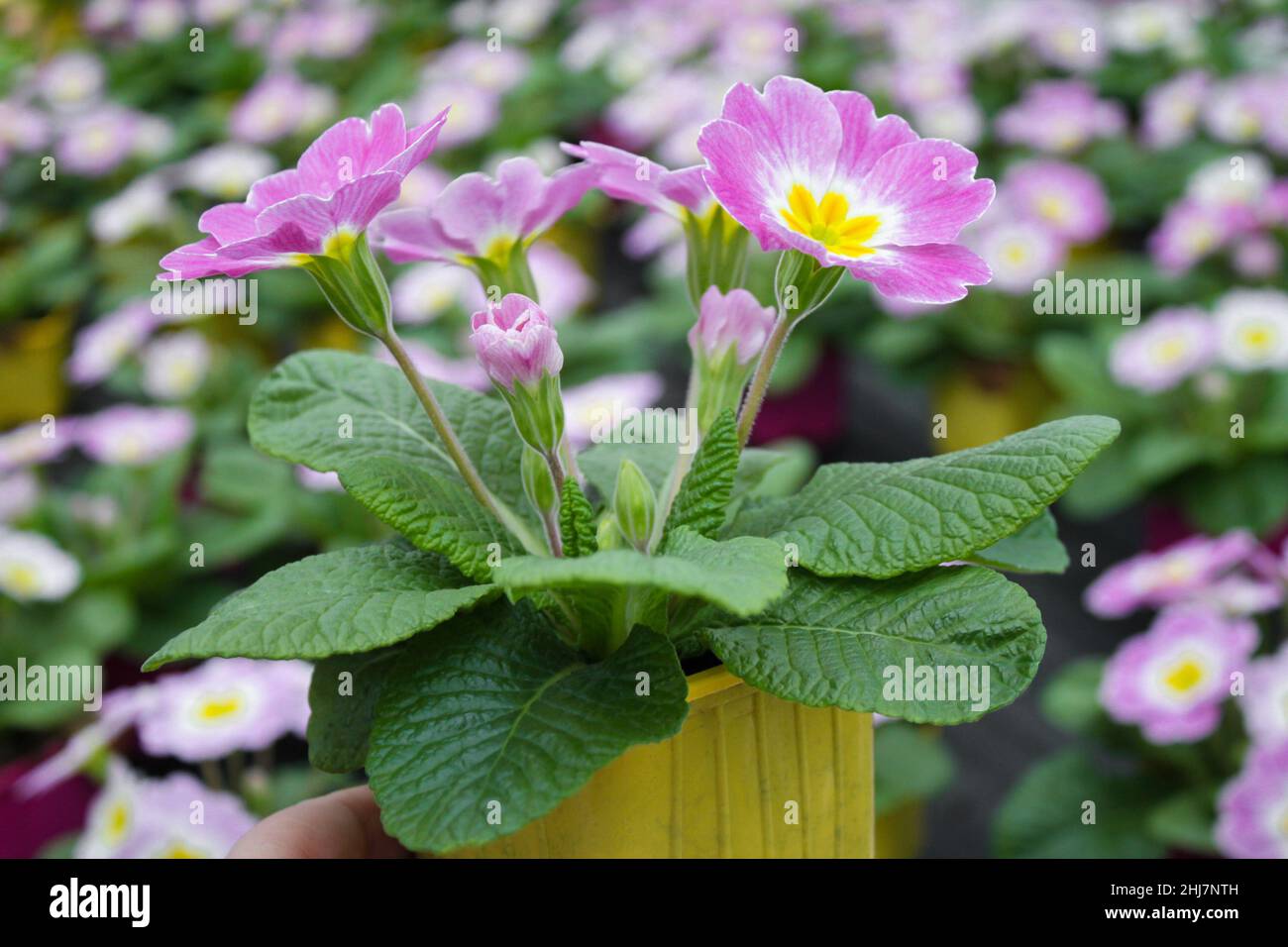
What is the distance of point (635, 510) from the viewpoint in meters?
0.68

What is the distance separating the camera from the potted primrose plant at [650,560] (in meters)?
0.60

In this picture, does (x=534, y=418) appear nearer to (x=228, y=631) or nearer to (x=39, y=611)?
(x=228, y=631)

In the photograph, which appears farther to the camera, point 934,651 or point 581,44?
point 581,44

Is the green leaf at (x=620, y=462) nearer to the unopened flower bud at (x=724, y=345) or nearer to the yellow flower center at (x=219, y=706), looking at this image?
the unopened flower bud at (x=724, y=345)

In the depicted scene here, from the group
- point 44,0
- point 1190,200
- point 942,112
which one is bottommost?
point 1190,200

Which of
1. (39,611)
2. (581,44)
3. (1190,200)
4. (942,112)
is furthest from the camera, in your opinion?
(581,44)

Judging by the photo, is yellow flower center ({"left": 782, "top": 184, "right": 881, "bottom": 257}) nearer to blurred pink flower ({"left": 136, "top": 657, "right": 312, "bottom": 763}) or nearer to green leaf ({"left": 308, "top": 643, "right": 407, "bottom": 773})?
green leaf ({"left": 308, "top": 643, "right": 407, "bottom": 773})

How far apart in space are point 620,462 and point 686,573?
11.4 inches

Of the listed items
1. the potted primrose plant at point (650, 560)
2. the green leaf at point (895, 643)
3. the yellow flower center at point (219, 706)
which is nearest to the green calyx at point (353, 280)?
the potted primrose plant at point (650, 560)

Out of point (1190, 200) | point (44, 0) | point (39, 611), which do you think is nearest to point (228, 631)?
point (39, 611)

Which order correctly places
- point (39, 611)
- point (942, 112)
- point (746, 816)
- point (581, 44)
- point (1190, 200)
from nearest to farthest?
point (746, 816), point (39, 611), point (1190, 200), point (942, 112), point (581, 44)

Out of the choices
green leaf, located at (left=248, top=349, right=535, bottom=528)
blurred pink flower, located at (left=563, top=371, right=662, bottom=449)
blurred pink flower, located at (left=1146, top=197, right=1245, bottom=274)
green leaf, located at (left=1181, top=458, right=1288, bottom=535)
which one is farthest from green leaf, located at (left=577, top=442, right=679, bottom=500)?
blurred pink flower, located at (left=1146, top=197, right=1245, bottom=274)

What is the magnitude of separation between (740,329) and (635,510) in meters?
0.11

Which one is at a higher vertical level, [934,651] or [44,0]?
[44,0]
